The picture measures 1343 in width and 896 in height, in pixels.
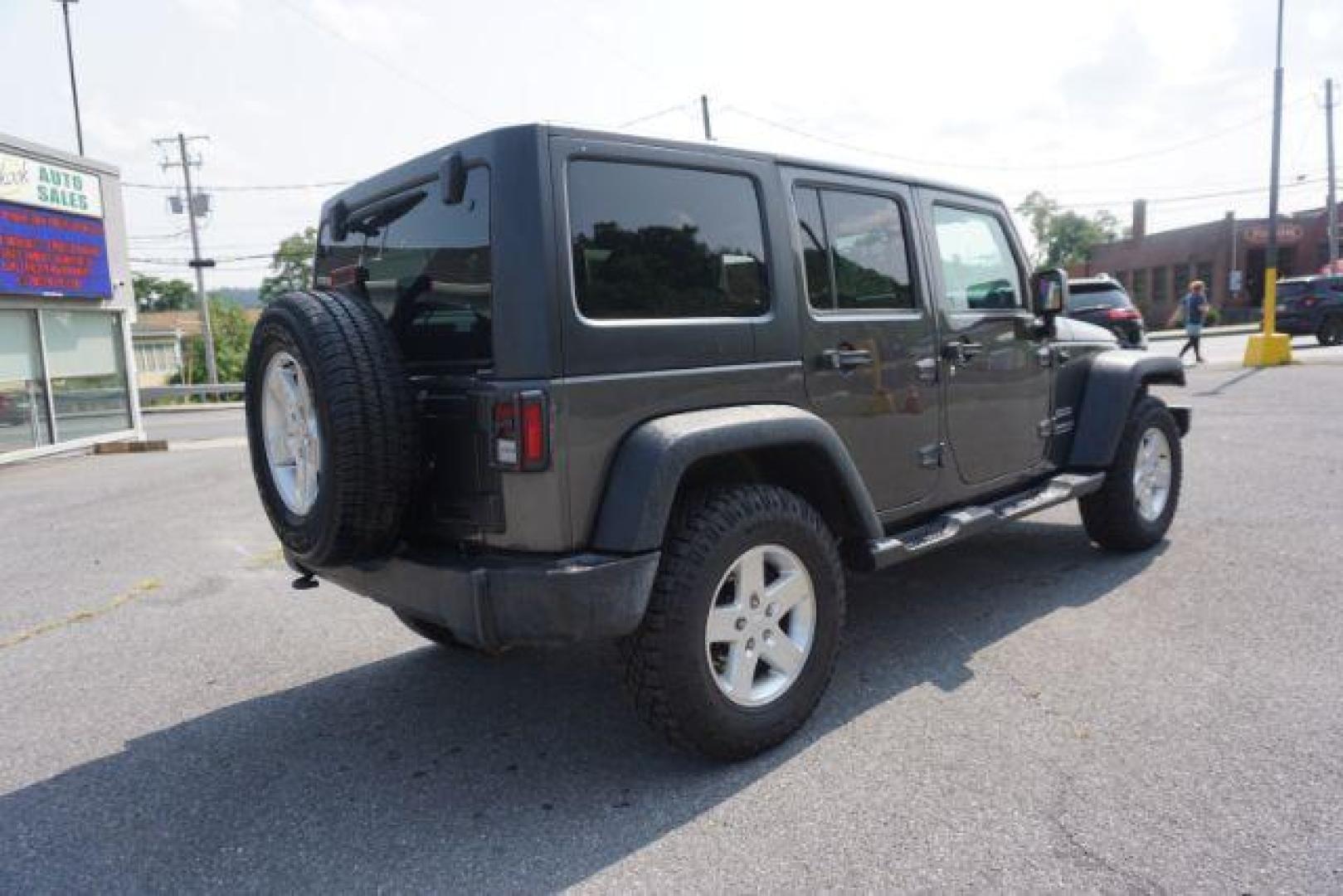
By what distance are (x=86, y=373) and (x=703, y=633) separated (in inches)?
559

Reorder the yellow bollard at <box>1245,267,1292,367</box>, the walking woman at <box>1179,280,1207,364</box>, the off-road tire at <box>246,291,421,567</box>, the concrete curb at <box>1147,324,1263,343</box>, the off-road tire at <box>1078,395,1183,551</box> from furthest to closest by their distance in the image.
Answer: the concrete curb at <box>1147,324,1263,343</box>, the walking woman at <box>1179,280,1207,364</box>, the yellow bollard at <box>1245,267,1292,367</box>, the off-road tire at <box>1078,395,1183,551</box>, the off-road tire at <box>246,291,421,567</box>

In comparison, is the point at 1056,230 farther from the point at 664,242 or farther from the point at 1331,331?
the point at 664,242

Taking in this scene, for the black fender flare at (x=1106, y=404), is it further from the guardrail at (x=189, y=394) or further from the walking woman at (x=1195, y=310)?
the guardrail at (x=189, y=394)

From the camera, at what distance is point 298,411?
115 inches

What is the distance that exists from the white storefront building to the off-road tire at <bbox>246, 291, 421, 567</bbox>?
12.1m

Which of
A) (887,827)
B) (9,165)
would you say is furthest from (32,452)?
(887,827)

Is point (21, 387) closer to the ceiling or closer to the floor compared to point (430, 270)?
closer to the floor

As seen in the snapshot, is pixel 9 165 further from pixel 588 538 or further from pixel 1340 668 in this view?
pixel 1340 668

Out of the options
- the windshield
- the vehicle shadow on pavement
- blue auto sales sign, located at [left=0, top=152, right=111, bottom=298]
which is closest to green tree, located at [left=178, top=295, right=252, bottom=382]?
blue auto sales sign, located at [left=0, top=152, right=111, bottom=298]

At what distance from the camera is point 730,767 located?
9.40ft

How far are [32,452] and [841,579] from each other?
523 inches

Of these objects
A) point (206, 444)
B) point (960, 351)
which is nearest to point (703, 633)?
point (960, 351)

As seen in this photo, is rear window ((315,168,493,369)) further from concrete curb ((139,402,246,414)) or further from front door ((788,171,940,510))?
concrete curb ((139,402,246,414))

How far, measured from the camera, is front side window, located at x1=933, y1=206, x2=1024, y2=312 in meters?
4.01
